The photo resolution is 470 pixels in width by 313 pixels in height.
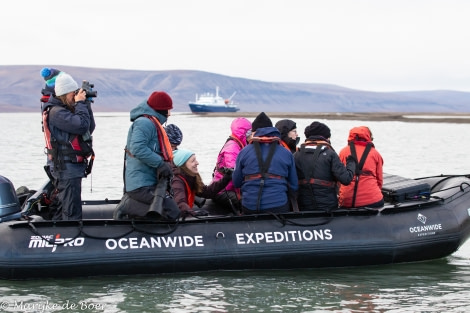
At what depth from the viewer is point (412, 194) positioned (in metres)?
8.47

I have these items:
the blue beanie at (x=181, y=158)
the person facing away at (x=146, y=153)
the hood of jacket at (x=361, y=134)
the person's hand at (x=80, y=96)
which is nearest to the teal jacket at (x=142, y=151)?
the person facing away at (x=146, y=153)

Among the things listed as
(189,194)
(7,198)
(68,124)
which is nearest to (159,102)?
(68,124)

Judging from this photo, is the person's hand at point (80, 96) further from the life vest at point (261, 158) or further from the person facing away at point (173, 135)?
the life vest at point (261, 158)

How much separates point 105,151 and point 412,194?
68.2ft

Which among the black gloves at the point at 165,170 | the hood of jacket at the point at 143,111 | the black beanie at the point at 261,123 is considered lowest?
the black gloves at the point at 165,170

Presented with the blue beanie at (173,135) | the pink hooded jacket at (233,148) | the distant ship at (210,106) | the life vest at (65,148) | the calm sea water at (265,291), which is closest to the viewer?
the calm sea water at (265,291)

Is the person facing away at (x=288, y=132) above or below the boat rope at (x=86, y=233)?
above

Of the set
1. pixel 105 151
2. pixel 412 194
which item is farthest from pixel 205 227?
pixel 105 151

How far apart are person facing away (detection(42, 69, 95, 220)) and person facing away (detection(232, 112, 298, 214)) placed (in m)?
1.54

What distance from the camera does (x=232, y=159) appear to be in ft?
25.9

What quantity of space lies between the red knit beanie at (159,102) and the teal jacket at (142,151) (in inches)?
1.7

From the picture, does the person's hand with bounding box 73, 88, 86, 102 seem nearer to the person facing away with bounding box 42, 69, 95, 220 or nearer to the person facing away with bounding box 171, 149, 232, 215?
the person facing away with bounding box 42, 69, 95, 220

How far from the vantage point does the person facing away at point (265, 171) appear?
7.30 meters

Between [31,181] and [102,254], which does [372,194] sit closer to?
[102,254]
